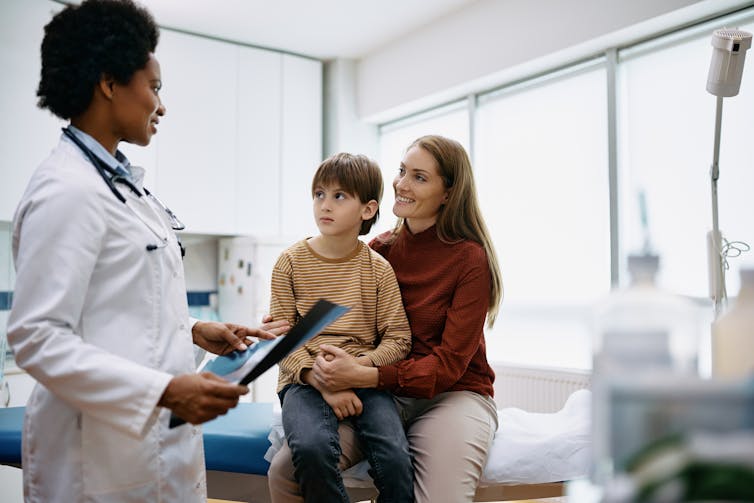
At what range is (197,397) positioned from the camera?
100cm

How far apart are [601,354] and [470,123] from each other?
3840mm

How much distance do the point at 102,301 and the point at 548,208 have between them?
3091mm

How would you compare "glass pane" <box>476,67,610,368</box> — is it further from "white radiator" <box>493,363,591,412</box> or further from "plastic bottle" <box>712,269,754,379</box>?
"plastic bottle" <box>712,269,754,379</box>

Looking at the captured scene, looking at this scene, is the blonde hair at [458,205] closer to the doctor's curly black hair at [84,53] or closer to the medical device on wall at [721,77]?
the medical device on wall at [721,77]

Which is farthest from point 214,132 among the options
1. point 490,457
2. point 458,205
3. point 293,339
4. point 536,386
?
point 293,339

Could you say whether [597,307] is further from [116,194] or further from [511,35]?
[511,35]

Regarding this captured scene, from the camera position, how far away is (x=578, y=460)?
1.71 m

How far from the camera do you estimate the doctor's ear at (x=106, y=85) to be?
3.75 feet

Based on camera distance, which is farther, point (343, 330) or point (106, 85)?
point (343, 330)

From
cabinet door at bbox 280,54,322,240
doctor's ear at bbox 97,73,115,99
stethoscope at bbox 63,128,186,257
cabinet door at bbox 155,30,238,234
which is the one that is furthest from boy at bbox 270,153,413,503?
cabinet door at bbox 280,54,322,240

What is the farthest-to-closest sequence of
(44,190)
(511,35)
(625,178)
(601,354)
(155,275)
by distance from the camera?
(511,35) < (625,178) < (155,275) < (44,190) < (601,354)

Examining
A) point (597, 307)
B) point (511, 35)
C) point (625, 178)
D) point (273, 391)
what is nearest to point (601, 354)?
point (597, 307)

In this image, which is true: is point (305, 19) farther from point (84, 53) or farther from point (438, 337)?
point (84, 53)

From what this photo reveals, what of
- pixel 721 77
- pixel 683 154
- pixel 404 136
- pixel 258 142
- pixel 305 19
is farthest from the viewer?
pixel 404 136
